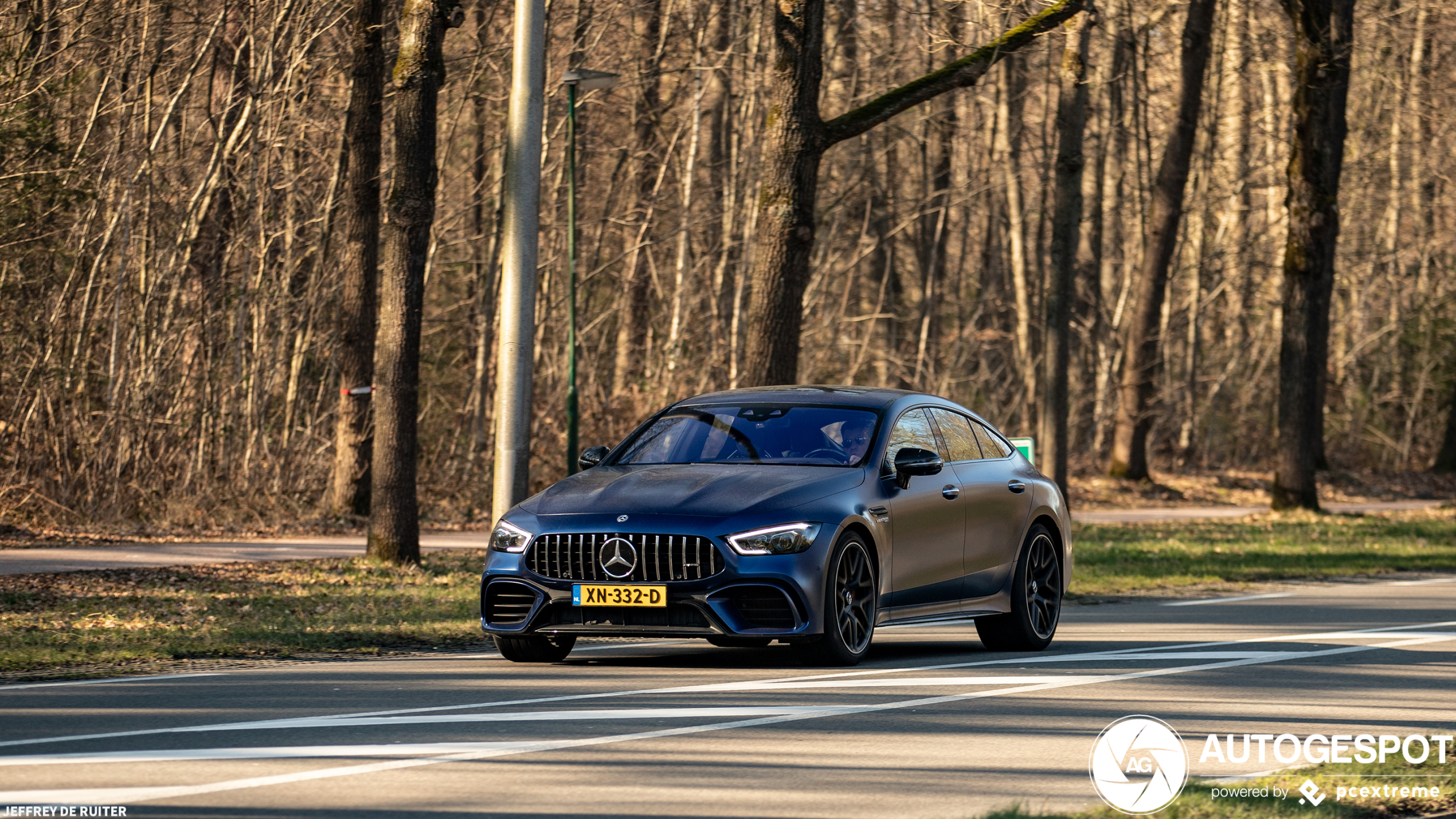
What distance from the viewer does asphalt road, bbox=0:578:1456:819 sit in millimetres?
6680

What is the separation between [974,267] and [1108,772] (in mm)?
37063

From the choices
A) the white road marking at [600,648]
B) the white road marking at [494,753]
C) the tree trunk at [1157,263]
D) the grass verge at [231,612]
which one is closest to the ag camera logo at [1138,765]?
the white road marking at [494,753]

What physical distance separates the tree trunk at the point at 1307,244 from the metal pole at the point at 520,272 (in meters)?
16.3

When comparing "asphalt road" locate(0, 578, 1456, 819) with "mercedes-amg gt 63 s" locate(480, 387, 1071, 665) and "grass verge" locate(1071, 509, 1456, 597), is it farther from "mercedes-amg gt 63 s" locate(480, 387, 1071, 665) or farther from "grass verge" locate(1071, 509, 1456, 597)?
"grass verge" locate(1071, 509, 1456, 597)

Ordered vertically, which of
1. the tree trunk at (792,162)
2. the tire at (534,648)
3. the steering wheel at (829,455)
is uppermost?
the tree trunk at (792,162)

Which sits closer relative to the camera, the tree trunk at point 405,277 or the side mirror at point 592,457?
the side mirror at point 592,457

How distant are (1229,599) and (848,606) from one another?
766 centimetres

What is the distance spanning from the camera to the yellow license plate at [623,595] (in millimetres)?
10320

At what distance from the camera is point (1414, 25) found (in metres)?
42.2

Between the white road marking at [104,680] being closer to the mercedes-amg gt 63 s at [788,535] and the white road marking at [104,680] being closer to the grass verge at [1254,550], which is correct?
the mercedes-amg gt 63 s at [788,535]

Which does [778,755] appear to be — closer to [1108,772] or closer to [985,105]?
[1108,772]

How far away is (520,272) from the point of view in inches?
619

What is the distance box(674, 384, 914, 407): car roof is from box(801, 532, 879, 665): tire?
1285 mm

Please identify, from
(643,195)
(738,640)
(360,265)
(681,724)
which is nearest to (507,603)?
(738,640)
